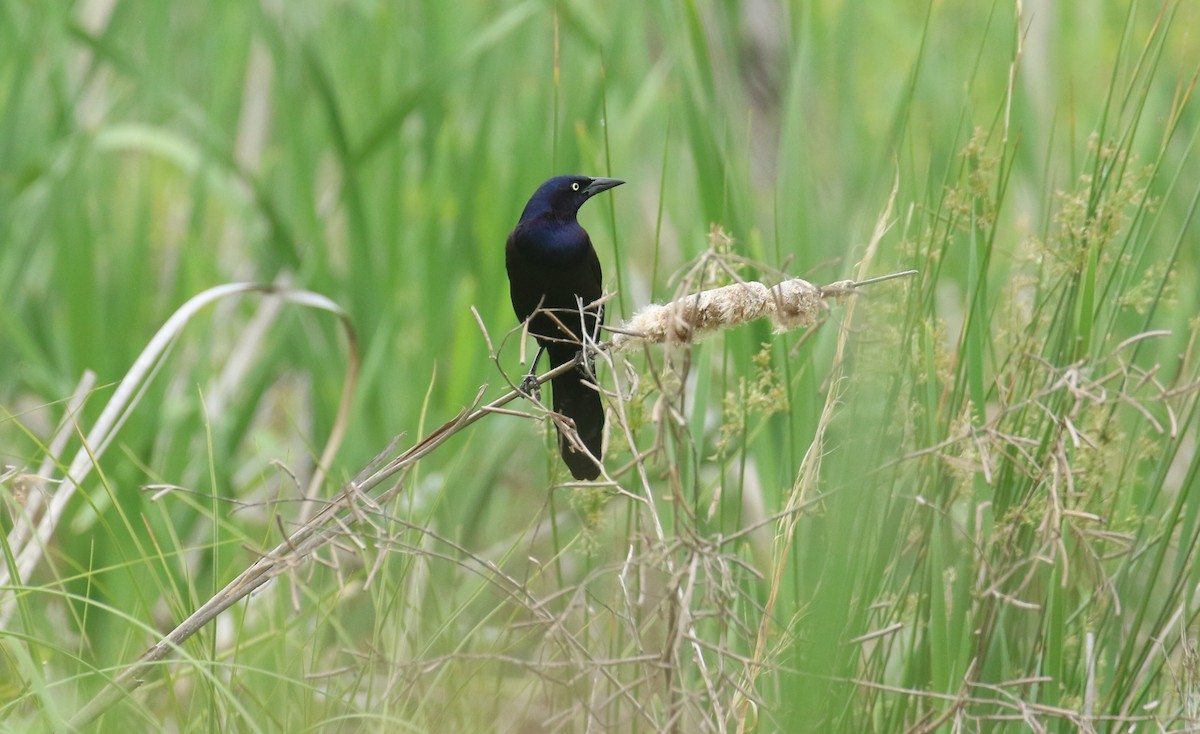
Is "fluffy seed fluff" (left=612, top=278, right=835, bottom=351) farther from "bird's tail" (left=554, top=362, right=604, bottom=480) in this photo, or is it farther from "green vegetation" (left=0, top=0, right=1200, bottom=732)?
"bird's tail" (left=554, top=362, right=604, bottom=480)

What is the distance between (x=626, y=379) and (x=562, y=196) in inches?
33.9

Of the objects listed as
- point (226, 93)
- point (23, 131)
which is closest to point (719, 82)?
point (226, 93)

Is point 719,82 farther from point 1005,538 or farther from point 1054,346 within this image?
point 1005,538

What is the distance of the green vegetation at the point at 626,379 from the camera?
1.41 meters

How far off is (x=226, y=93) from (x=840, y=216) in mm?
1784

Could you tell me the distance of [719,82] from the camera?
2238 millimetres

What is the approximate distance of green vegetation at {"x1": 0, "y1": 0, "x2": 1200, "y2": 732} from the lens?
141 centimetres

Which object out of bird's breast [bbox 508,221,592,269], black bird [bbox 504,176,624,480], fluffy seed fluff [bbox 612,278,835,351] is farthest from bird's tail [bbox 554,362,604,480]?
fluffy seed fluff [bbox 612,278,835,351]

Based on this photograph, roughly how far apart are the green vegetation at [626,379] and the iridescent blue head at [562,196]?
0.28ft

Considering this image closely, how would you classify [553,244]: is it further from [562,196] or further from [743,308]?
[743,308]

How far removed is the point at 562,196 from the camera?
2449 millimetres

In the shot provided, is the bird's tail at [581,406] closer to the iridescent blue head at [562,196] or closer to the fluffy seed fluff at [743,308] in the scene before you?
the iridescent blue head at [562,196]

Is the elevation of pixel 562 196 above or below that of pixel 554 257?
above

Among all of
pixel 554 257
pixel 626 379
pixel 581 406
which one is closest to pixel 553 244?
pixel 554 257
